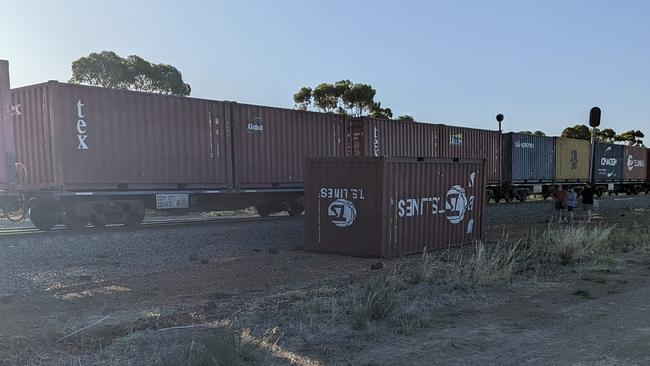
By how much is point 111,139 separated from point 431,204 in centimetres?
849

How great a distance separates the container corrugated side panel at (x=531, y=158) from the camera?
29.5 metres

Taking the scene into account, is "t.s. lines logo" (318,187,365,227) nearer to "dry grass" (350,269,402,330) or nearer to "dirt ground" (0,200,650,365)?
"dirt ground" (0,200,650,365)

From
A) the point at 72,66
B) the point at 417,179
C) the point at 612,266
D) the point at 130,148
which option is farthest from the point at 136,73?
the point at 612,266

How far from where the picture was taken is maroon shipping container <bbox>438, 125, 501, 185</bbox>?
2528 centimetres

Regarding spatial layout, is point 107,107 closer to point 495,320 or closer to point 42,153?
point 42,153

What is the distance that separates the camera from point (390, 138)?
2202 cm

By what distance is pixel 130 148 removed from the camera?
14.8 meters

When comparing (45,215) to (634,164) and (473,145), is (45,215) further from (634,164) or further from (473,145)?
(634,164)

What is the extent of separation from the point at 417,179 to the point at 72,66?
39125mm

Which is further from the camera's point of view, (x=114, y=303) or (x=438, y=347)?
(x=114, y=303)

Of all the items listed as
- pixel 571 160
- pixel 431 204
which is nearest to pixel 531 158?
pixel 571 160

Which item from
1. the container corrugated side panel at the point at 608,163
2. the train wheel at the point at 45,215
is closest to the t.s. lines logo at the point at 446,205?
the train wheel at the point at 45,215

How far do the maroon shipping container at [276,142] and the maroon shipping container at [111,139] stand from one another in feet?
3.29

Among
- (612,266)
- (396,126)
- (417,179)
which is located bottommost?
(612,266)
